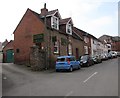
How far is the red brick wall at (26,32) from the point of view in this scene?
25995mm

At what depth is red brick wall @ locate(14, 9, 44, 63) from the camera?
2600 cm

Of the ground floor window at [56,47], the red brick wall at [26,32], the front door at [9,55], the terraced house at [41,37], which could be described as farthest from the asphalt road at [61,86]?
the front door at [9,55]

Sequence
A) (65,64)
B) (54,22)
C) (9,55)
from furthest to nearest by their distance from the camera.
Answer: (9,55)
(54,22)
(65,64)

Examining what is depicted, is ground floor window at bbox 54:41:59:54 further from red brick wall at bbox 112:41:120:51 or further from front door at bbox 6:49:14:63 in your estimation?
red brick wall at bbox 112:41:120:51

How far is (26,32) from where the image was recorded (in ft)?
88.8

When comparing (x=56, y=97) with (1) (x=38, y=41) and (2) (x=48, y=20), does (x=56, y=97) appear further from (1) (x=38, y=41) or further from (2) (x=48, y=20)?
(2) (x=48, y=20)

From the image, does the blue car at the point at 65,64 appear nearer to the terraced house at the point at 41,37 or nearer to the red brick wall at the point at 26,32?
the terraced house at the point at 41,37

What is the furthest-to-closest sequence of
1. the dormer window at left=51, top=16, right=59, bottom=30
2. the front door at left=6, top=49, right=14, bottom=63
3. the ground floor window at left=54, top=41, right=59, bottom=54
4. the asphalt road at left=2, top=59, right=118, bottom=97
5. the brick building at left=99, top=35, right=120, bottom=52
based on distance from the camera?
the brick building at left=99, top=35, right=120, bottom=52 → the front door at left=6, top=49, right=14, bottom=63 → the dormer window at left=51, top=16, right=59, bottom=30 → the ground floor window at left=54, top=41, right=59, bottom=54 → the asphalt road at left=2, top=59, right=118, bottom=97

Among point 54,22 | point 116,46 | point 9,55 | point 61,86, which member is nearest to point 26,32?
point 54,22

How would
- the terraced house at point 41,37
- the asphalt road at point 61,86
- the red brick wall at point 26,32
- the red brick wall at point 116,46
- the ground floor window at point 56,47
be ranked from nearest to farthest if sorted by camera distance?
the asphalt road at point 61,86 < the terraced house at point 41,37 < the red brick wall at point 26,32 < the ground floor window at point 56,47 < the red brick wall at point 116,46

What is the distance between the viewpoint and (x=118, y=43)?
103500 mm

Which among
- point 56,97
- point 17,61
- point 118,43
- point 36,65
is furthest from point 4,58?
point 118,43

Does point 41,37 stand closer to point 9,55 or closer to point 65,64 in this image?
point 65,64

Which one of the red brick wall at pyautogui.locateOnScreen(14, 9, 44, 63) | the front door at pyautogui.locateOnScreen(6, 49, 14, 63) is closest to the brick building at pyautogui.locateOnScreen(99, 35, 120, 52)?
the front door at pyautogui.locateOnScreen(6, 49, 14, 63)
